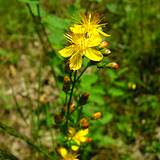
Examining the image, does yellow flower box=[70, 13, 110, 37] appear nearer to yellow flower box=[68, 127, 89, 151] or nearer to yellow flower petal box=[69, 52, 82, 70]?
yellow flower petal box=[69, 52, 82, 70]

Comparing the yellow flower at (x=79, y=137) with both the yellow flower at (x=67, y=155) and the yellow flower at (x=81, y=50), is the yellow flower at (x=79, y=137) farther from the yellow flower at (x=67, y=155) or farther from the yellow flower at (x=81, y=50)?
the yellow flower at (x=81, y=50)

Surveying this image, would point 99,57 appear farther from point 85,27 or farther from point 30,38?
point 30,38

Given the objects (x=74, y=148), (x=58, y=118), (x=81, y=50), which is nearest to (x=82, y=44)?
(x=81, y=50)

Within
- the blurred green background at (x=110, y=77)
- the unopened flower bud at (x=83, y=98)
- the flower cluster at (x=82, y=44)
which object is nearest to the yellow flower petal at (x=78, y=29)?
the flower cluster at (x=82, y=44)

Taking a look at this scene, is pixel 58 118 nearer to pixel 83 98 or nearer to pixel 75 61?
pixel 83 98

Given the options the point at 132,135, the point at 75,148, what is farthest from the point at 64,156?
the point at 132,135

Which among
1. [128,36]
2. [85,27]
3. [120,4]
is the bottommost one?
[85,27]
